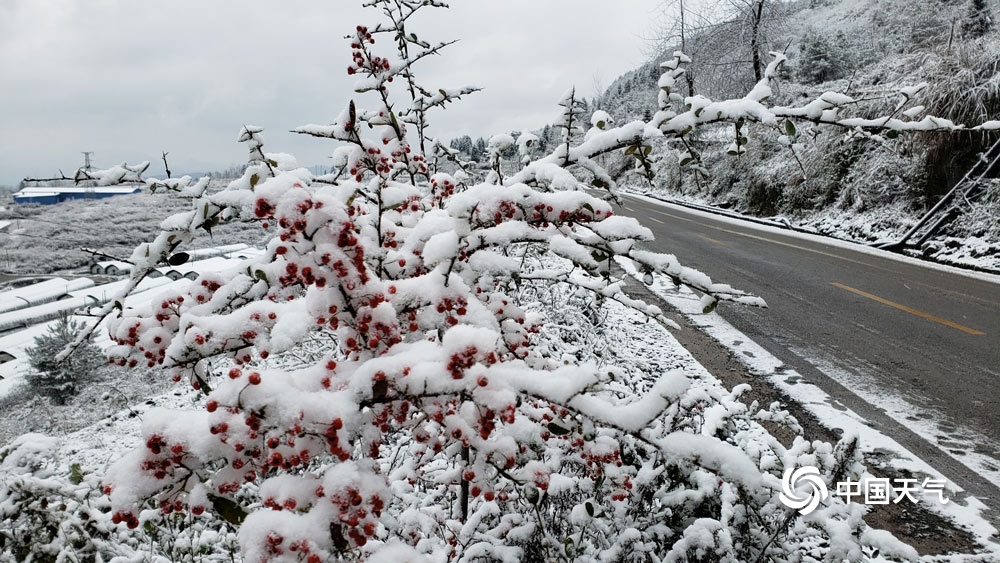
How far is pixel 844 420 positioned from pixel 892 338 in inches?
91.2

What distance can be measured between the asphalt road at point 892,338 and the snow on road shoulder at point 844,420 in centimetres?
9

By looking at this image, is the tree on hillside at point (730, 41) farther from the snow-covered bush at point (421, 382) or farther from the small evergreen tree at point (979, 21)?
the snow-covered bush at point (421, 382)

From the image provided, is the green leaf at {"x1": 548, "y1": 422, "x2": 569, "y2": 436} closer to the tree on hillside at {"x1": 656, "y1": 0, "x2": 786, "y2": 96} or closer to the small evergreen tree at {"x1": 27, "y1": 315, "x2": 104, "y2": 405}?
the small evergreen tree at {"x1": 27, "y1": 315, "x2": 104, "y2": 405}

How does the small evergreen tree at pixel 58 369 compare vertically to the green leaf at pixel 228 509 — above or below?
below

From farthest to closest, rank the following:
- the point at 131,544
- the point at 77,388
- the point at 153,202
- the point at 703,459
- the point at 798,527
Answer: the point at 153,202 → the point at 77,388 → the point at 131,544 → the point at 798,527 → the point at 703,459

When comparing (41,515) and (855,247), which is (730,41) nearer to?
(855,247)

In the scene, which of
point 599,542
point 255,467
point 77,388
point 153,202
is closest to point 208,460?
point 255,467

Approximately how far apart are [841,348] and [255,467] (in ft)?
18.6

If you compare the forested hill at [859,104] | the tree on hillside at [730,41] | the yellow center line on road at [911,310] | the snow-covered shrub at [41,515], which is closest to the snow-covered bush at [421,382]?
the snow-covered shrub at [41,515]

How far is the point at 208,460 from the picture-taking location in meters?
1.01

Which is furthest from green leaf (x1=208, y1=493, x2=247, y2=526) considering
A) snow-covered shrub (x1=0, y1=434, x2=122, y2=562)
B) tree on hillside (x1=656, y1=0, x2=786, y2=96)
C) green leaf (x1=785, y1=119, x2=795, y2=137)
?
tree on hillside (x1=656, y1=0, x2=786, y2=96)

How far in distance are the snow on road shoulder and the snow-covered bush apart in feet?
1.48

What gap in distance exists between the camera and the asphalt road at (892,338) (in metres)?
3.54

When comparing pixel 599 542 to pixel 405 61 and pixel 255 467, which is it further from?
pixel 405 61
